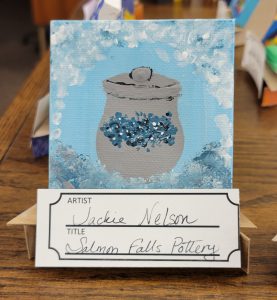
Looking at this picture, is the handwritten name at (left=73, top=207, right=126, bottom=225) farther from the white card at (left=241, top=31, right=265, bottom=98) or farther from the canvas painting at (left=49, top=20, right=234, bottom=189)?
the white card at (left=241, top=31, right=265, bottom=98)

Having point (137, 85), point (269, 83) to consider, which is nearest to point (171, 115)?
point (137, 85)

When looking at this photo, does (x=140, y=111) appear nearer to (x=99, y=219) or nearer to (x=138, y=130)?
(x=138, y=130)

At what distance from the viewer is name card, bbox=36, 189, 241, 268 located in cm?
53

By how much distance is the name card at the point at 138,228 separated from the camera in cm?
53

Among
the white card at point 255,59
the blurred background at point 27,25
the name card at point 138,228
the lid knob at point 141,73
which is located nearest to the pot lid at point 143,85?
the lid knob at point 141,73

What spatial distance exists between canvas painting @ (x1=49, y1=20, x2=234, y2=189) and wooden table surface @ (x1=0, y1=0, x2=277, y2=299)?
10 cm

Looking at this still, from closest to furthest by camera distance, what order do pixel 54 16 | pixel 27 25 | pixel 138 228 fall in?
pixel 138 228 < pixel 54 16 < pixel 27 25

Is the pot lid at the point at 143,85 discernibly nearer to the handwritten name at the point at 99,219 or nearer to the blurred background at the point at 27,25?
the handwritten name at the point at 99,219

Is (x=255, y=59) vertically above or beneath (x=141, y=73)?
above

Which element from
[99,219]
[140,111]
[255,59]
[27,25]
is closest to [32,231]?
[99,219]

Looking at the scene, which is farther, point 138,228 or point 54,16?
point 54,16

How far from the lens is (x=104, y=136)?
1.91 ft

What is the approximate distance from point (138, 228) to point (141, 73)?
0.18 meters

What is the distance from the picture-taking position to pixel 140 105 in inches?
22.9
